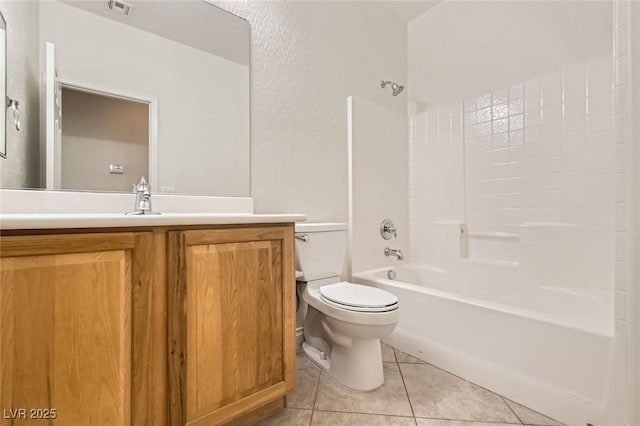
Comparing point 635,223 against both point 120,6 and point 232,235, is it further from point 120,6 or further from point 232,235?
point 120,6

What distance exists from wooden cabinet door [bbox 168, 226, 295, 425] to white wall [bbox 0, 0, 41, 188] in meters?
0.73

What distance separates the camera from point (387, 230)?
7.72 ft

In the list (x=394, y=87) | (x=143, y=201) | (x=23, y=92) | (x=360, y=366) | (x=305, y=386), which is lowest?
(x=305, y=386)

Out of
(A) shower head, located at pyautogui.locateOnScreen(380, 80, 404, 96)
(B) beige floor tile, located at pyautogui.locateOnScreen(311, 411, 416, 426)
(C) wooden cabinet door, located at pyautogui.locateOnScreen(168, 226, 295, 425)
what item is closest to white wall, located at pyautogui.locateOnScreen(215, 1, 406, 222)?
(A) shower head, located at pyautogui.locateOnScreen(380, 80, 404, 96)

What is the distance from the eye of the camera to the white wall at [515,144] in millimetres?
1731

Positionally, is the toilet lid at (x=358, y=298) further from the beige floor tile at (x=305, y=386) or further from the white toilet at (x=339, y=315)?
the beige floor tile at (x=305, y=386)

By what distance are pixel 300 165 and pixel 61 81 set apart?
1196mm

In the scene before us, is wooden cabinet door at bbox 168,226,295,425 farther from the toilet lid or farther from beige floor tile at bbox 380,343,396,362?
beige floor tile at bbox 380,343,396,362

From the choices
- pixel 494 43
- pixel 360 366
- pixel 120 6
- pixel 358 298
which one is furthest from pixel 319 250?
pixel 494 43

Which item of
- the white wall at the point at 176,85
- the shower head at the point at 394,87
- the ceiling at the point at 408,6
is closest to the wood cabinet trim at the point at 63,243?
the white wall at the point at 176,85

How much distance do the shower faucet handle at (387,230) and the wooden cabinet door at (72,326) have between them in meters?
1.79

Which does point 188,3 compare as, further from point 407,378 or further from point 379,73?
point 407,378

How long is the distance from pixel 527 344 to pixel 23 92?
2.27 metres

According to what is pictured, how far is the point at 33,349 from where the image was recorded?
67 cm
